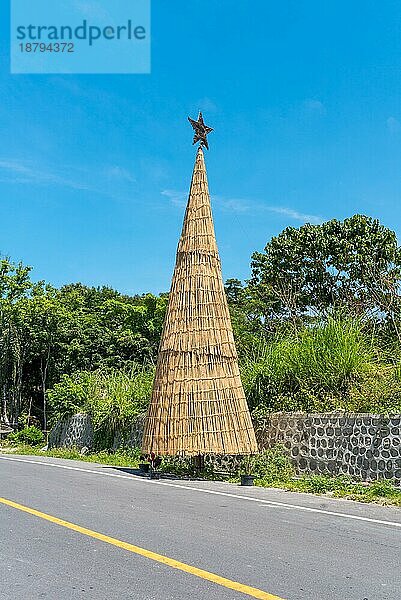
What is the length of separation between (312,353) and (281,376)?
0.90 meters

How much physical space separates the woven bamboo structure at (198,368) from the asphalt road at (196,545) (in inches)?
62.2

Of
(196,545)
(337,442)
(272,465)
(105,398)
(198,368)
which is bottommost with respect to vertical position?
(196,545)

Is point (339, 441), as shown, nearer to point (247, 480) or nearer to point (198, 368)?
point (247, 480)

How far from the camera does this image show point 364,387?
1427 centimetres

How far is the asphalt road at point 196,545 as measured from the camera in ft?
17.2

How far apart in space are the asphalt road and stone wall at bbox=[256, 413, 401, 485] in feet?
5.49

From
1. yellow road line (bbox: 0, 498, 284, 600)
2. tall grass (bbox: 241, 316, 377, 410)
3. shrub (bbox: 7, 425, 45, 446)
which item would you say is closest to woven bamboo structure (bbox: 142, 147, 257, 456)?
tall grass (bbox: 241, 316, 377, 410)

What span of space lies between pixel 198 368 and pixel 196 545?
670 cm

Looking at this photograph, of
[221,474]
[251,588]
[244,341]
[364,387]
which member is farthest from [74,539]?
[244,341]

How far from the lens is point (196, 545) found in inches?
269

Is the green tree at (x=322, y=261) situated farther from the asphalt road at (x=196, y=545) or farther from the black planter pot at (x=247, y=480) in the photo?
the asphalt road at (x=196, y=545)

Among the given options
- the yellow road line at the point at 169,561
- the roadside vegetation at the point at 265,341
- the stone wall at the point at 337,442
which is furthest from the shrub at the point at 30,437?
the yellow road line at the point at 169,561

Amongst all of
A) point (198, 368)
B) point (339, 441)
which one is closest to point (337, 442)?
point (339, 441)

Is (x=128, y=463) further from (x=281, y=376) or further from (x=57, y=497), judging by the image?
(x=57, y=497)
